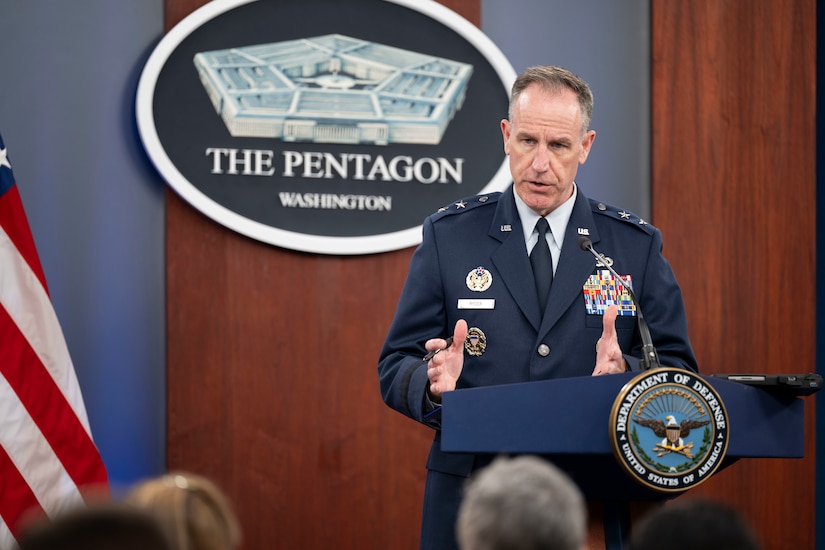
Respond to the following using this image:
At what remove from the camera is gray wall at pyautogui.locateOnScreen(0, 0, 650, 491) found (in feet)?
11.0

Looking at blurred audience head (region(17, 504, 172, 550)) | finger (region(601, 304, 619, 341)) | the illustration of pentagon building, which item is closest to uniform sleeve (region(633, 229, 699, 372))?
finger (region(601, 304, 619, 341))

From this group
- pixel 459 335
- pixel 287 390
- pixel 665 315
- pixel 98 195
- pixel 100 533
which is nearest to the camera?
pixel 100 533

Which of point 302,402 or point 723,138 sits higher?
point 723,138

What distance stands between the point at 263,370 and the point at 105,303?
0.54 metres

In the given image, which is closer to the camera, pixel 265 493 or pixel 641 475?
pixel 641 475

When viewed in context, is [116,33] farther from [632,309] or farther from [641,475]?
[641,475]

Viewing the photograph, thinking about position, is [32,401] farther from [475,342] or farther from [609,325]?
[609,325]

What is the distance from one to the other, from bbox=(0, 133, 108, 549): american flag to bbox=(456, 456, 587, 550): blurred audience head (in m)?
2.08

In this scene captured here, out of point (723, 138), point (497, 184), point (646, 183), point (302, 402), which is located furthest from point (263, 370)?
point (723, 138)

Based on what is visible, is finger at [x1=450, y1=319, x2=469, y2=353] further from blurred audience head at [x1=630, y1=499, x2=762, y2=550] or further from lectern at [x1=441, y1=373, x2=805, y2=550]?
blurred audience head at [x1=630, y1=499, x2=762, y2=550]

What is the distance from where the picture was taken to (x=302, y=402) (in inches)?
139

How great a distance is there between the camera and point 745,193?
3.84 meters

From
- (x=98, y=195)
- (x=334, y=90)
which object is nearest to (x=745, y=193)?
(x=334, y=90)

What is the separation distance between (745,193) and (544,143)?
6.09ft
